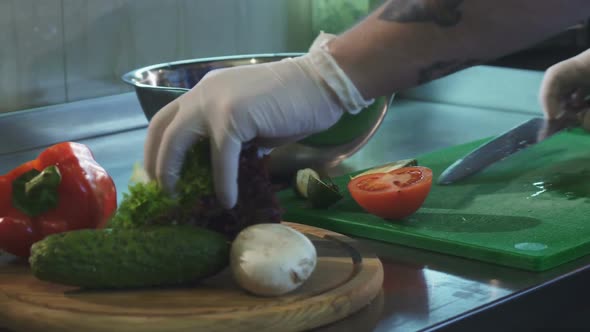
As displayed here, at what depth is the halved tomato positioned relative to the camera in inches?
Answer: 49.8

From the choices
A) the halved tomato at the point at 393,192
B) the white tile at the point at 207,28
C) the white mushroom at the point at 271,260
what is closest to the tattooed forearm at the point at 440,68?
the halved tomato at the point at 393,192

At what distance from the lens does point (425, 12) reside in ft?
3.83

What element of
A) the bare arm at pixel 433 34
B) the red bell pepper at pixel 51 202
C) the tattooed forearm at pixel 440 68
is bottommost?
the red bell pepper at pixel 51 202

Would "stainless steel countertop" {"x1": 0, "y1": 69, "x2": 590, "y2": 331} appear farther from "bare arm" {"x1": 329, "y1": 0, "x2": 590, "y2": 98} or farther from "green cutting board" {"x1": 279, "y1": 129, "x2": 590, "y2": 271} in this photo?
"bare arm" {"x1": 329, "y1": 0, "x2": 590, "y2": 98}

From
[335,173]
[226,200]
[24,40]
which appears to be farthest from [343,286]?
[24,40]

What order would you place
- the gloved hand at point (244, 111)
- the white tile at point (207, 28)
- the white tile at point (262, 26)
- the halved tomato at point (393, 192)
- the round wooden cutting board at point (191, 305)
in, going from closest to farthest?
the round wooden cutting board at point (191, 305)
the gloved hand at point (244, 111)
the halved tomato at point (393, 192)
the white tile at point (207, 28)
the white tile at point (262, 26)

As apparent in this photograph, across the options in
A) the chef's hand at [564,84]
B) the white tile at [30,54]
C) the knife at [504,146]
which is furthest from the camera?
the white tile at [30,54]

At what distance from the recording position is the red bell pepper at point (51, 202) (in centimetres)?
116

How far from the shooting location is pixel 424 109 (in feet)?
8.05

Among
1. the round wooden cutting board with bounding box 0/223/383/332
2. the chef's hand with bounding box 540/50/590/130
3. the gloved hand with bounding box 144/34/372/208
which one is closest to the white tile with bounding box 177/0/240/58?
the chef's hand with bounding box 540/50/590/130

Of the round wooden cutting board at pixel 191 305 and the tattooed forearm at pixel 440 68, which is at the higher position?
the tattooed forearm at pixel 440 68

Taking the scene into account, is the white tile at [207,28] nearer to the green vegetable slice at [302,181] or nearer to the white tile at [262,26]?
the white tile at [262,26]

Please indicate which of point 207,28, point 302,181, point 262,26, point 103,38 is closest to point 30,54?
point 103,38

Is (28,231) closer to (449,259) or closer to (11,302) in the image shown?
(11,302)
